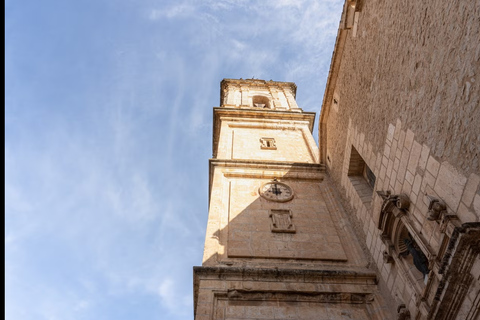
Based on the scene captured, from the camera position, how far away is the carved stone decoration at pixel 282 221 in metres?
9.12

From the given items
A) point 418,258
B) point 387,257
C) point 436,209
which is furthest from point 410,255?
point 436,209

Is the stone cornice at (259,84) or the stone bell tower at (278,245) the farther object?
the stone cornice at (259,84)

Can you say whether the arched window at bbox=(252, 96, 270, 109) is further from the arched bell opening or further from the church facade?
the arched bell opening

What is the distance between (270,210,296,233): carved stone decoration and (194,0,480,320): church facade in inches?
1.4

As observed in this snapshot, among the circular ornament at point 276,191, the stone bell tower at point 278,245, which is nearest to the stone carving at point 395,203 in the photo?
the stone bell tower at point 278,245

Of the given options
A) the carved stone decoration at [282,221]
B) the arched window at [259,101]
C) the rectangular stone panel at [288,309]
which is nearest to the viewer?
the rectangular stone panel at [288,309]

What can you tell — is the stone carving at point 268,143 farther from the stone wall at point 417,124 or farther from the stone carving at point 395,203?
the stone carving at point 395,203

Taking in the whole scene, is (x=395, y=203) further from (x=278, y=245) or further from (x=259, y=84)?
(x=259, y=84)

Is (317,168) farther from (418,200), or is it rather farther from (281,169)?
(418,200)

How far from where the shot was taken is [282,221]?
9.50m

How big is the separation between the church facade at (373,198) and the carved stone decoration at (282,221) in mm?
35

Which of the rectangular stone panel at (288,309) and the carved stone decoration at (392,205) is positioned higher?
the carved stone decoration at (392,205)

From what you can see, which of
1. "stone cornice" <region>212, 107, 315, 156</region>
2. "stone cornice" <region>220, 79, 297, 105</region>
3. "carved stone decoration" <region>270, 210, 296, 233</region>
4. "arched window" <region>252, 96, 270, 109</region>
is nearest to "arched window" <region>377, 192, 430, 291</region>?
"carved stone decoration" <region>270, 210, 296, 233</region>

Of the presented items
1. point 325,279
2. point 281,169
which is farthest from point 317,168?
point 325,279
